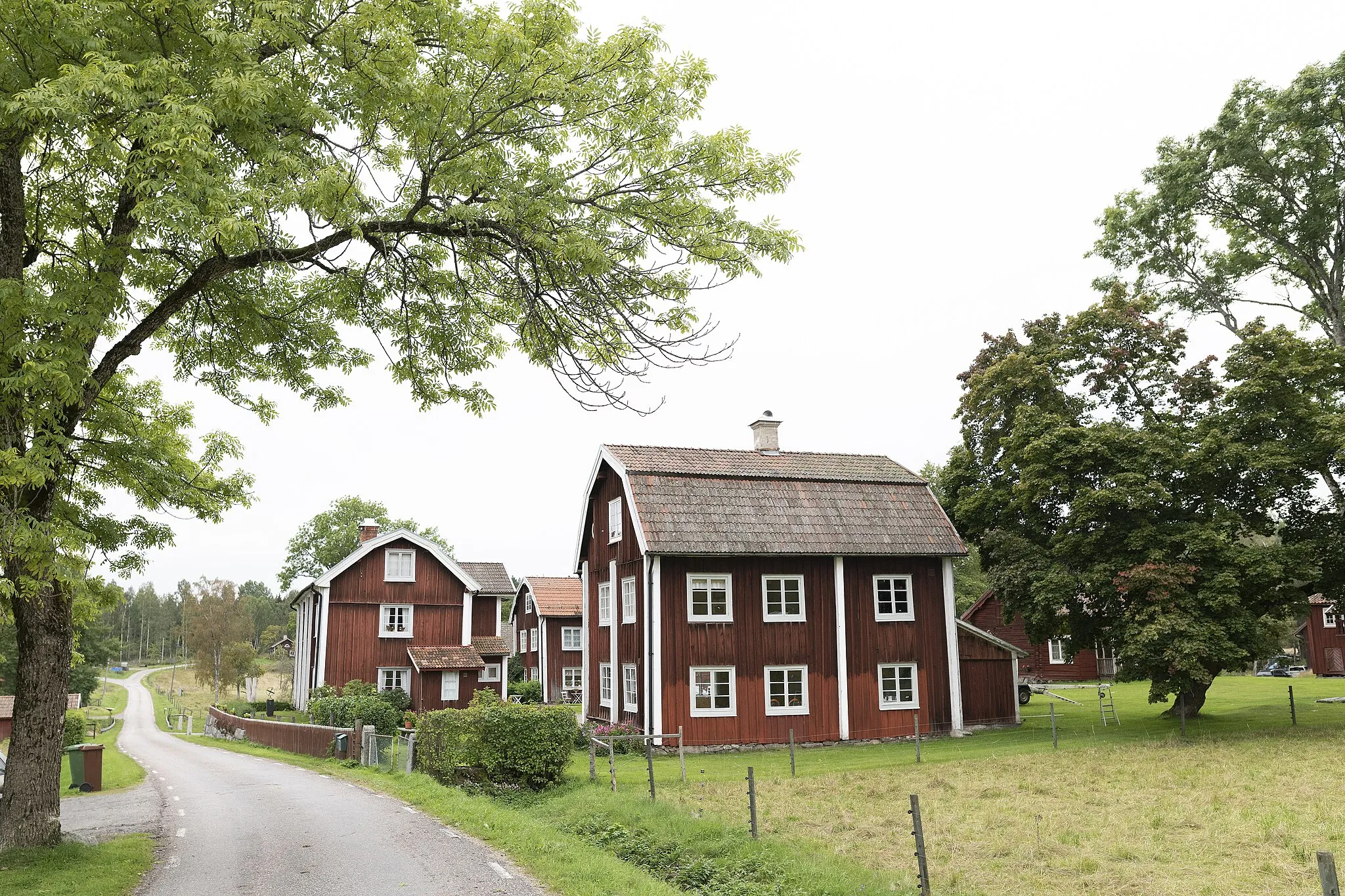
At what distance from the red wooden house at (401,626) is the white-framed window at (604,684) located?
9250 mm

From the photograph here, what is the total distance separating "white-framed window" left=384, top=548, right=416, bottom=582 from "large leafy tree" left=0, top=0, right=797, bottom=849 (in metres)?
26.3

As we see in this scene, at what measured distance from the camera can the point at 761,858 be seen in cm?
1086

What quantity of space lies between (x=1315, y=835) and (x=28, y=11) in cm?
1702

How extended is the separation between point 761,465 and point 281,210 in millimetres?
20630

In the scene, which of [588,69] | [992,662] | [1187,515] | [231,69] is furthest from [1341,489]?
[231,69]

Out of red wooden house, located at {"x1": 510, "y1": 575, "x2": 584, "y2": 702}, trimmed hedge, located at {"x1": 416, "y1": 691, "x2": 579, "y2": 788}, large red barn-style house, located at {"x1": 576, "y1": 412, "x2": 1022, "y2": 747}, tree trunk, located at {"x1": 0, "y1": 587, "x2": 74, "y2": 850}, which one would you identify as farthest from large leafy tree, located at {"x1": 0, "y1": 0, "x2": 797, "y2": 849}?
red wooden house, located at {"x1": 510, "y1": 575, "x2": 584, "y2": 702}

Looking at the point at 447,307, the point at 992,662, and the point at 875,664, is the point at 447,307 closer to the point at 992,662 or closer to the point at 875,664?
the point at 875,664

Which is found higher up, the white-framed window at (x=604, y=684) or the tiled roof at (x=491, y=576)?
the tiled roof at (x=491, y=576)

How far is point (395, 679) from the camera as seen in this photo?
38125 mm

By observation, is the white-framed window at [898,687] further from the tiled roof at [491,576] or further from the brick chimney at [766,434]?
the tiled roof at [491,576]

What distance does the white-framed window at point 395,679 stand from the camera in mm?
37812

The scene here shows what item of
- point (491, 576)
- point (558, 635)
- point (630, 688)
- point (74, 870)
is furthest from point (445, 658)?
point (74, 870)

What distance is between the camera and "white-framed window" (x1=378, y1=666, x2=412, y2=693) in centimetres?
3781

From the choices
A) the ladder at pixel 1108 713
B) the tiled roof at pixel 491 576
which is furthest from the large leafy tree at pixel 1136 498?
the tiled roof at pixel 491 576
